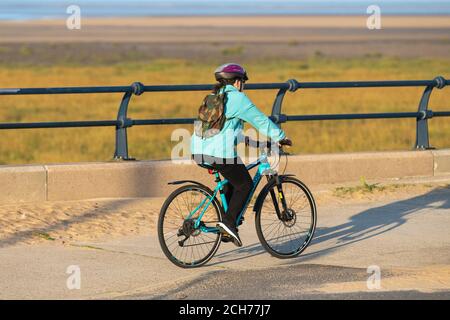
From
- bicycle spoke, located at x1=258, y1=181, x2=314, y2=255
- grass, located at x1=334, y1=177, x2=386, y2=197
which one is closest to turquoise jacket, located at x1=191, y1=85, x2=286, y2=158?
bicycle spoke, located at x1=258, y1=181, x2=314, y2=255

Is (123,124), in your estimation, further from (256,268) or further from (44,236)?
(256,268)

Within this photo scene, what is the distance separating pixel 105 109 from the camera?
93.4ft

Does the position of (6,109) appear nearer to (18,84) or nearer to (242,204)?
(18,84)

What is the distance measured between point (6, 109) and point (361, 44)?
50.8 meters

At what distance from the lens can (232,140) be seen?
866 centimetres

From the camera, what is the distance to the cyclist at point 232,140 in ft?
28.2

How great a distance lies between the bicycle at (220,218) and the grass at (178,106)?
9.32m

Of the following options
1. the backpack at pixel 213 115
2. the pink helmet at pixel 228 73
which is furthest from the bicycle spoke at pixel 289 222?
the pink helmet at pixel 228 73

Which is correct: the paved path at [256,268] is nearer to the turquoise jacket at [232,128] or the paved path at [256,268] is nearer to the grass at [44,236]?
the grass at [44,236]

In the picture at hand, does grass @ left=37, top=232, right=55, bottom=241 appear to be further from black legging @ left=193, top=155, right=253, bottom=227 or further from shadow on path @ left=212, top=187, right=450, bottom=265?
black legging @ left=193, top=155, right=253, bottom=227

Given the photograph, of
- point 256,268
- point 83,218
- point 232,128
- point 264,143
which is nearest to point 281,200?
point 264,143

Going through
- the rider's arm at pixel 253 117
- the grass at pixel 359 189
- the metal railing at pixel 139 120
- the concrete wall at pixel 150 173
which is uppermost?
the metal railing at pixel 139 120

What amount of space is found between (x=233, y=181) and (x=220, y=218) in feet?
1.03

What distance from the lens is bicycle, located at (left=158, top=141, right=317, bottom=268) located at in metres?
8.74
